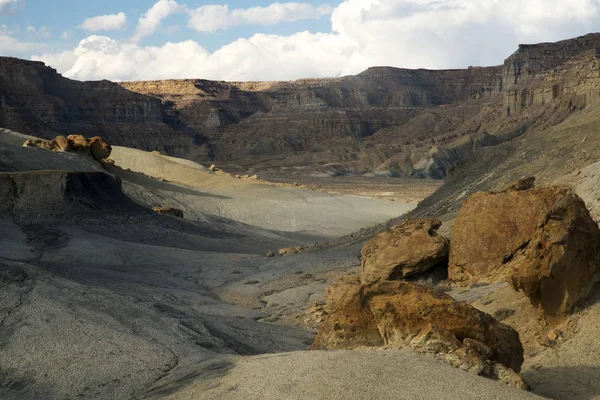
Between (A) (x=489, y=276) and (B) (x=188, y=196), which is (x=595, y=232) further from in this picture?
(B) (x=188, y=196)

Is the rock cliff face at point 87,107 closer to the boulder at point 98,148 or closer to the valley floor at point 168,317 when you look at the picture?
the boulder at point 98,148

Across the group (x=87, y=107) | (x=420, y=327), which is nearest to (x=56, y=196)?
(x=420, y=327)

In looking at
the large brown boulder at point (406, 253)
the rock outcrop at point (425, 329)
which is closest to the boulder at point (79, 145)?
the large brown boulder at point (406, 253)

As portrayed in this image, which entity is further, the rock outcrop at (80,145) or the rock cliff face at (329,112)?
the rock cliff face at (329,112)

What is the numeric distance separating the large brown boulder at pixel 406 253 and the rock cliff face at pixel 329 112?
Result: 62.7 meters

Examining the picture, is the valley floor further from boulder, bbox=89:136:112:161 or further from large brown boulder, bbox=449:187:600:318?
boulder, bbox=89:136:112:161

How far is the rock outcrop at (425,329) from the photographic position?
7.06 meters

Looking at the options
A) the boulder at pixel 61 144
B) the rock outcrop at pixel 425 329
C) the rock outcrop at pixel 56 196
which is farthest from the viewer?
the boulder at pixel 61 144

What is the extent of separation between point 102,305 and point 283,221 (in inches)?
1074

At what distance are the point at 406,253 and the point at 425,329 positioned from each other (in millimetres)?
6249

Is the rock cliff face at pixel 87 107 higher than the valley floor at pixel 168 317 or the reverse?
higher

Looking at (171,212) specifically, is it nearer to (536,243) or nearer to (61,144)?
(61,144)

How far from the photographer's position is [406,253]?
13711mm

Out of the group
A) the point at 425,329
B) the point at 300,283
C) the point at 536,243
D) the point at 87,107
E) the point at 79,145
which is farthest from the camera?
the point at 87,107
